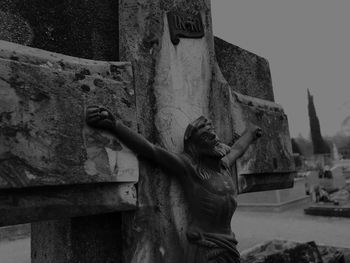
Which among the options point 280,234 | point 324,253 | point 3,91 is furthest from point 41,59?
point 280,234

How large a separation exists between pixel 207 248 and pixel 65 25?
3.97 feet

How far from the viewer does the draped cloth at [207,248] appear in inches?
58.8

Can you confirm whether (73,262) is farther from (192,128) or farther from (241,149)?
(241,149)

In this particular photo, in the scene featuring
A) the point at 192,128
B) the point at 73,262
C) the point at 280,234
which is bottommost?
the point at 280,234

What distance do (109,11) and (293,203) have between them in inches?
435

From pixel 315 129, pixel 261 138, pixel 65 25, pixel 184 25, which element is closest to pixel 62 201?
pixel 65 25

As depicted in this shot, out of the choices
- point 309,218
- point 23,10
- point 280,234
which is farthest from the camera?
point 309,218

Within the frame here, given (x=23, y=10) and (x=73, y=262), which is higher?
(x=23, y=10)

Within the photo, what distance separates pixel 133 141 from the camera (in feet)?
4.56

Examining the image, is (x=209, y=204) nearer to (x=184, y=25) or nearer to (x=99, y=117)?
(x=99, y=117)

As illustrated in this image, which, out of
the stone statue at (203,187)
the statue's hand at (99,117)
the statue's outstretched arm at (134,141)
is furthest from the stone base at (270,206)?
the statue's hand at (99,117)

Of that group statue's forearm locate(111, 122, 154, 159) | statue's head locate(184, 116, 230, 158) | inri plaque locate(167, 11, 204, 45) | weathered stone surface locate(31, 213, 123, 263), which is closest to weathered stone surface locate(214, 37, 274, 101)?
inri plaque locate(167, 11, 204, 45)

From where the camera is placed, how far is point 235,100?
2.15 metres

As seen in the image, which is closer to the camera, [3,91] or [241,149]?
[3,91]
